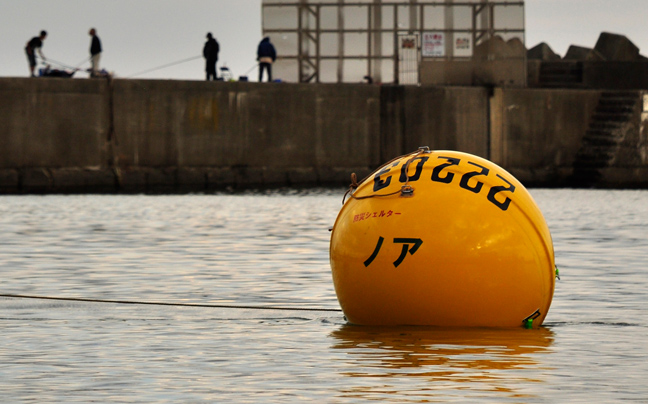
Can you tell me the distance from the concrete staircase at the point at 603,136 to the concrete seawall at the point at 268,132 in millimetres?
65

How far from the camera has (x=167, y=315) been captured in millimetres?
9086

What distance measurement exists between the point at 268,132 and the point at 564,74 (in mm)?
12776

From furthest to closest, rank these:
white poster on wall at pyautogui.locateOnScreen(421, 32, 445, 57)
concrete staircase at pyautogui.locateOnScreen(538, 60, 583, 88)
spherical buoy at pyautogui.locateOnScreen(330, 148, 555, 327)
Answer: concrete staircase at pyautogui.locateOnScreen(538, 60, 583, 88)
white poster on wall at pyautogui.locateOnScreen(421, 32, 445, 57)
spherical buoy at pyautogui.locateOnScreen(330, 148, 555, 327)

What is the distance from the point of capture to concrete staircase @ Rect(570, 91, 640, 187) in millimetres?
36812

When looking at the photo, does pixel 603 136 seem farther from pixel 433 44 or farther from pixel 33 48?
pixel 33 48

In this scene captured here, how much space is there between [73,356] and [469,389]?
226cm

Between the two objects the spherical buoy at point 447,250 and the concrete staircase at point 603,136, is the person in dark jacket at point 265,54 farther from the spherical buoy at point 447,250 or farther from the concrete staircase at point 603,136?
the spherical buoy at point 447,250

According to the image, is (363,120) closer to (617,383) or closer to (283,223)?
A: (283,223)


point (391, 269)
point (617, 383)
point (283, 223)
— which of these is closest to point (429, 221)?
point (391, 269)

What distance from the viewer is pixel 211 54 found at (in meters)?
34.8

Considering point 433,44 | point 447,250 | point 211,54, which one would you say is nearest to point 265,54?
point 211,54

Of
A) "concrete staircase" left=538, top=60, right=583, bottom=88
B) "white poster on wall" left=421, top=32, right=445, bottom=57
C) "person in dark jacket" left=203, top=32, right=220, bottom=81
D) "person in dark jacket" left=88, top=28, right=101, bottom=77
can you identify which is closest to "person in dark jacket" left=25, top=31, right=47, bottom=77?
"person in dark jacket" left=88, top=28, right=101, bottom=77

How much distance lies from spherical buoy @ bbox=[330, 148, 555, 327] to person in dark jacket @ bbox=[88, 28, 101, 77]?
2614 centimetres

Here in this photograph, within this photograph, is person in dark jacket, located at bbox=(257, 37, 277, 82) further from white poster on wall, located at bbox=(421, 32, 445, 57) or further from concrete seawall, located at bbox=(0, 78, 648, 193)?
white poster on wall, located at bbox=(421, 32, 445, 57)
